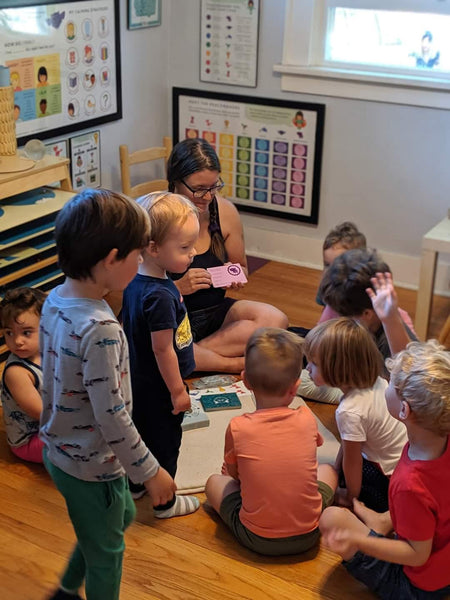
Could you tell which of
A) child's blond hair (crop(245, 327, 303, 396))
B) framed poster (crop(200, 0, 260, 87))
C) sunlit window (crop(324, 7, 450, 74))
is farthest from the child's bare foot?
framed poster (crop(200, 0, 260, 87))

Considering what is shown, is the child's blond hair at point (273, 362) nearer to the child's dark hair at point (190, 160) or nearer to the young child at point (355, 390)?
the young child at point (355, 390)

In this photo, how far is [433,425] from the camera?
5.41 ft

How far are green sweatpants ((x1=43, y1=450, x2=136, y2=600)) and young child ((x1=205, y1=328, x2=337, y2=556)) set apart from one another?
0.41 metres

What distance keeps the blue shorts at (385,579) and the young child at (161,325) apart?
1.54 feet

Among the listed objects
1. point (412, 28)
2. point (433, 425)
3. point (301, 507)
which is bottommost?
point (301, 507)

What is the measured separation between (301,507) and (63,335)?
848 millimetres

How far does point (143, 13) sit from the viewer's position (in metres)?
3.77

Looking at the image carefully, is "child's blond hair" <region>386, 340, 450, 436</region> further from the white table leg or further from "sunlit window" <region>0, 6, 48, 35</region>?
"sunlit window" <region>0, 6, 48, 35</region>

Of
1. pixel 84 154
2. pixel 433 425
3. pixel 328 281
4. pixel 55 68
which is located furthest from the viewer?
pixel 84 154

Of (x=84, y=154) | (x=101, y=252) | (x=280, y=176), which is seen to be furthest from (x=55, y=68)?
(x=101, y=252)

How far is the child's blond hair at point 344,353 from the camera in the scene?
6.56 feet

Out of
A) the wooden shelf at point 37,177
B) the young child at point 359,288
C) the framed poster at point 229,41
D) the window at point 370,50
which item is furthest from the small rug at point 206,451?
the framed poster at point 229,41

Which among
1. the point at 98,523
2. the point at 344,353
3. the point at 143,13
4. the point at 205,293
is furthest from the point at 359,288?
the point at 143,13

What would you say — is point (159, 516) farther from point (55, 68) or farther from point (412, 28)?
point (412, 28)
